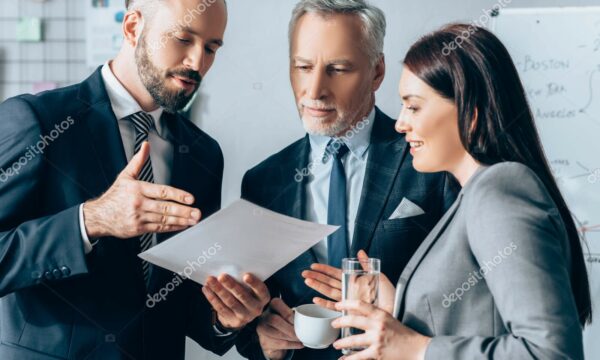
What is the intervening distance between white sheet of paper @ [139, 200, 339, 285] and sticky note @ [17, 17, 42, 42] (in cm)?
157

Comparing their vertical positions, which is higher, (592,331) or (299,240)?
(299,240)

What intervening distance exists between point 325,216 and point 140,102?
1.89 feet

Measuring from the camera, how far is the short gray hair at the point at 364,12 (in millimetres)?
1585

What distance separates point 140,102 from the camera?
4.67 ft

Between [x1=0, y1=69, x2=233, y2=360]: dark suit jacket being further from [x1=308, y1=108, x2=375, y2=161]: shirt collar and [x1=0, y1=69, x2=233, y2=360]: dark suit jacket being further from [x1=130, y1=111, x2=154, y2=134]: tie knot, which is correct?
[x1=308, y1=108, x2=375, y2=161]: shirt collar

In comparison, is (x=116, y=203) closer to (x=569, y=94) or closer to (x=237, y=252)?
(x=237, y=252)

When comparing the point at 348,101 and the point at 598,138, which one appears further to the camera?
the point at 598,138

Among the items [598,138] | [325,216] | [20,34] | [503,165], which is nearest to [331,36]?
[325,216]

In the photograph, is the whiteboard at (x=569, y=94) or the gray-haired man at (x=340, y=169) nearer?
the gray-haired man at (x=340, y=169)

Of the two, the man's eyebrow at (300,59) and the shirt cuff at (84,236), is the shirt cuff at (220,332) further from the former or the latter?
the man's eyebrow at (300,59)

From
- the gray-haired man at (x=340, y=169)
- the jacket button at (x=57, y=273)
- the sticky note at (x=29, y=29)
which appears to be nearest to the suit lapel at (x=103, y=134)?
the jacket button at (x=57, y=273)

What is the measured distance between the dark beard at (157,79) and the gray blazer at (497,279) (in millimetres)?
733

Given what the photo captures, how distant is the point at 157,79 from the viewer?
4.62 feet

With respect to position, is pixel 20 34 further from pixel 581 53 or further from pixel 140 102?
pixel 581 53
